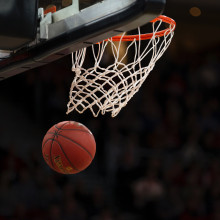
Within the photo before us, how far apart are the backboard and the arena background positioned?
3319 millimetres

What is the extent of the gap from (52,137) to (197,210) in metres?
3.90

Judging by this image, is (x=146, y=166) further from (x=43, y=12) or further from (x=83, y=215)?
(x=43, y=12)

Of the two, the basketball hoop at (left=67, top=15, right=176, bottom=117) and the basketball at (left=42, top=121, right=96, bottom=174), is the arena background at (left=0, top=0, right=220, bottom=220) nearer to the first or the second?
the basketball at (left=42, top=121, right=96, bottom=174)

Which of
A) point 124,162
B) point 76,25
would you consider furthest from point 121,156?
point 76,25

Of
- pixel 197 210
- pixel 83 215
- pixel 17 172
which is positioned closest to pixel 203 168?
pixel 197 210

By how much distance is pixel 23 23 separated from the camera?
2.38 m

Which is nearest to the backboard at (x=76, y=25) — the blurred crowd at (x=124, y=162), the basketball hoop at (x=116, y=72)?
the basketball hoop at (x=116, y=72)

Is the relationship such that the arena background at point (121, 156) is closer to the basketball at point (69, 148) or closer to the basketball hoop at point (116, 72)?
the basketball at point (69, 148)

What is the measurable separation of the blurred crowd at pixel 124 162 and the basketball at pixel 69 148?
278cm

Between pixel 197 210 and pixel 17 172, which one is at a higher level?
pixel 17 172

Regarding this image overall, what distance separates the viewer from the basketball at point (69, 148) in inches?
112

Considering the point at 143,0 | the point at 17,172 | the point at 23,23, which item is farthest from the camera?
the point at 17,172

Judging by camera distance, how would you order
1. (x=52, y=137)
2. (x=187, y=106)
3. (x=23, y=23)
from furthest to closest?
(x=187, y=106) → (x=52, y=137) → (x=23, y=23)

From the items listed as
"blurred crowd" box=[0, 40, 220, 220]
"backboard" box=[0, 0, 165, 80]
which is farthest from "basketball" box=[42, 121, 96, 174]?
"blurred crowd" box=[0, 40, 220, 220]
